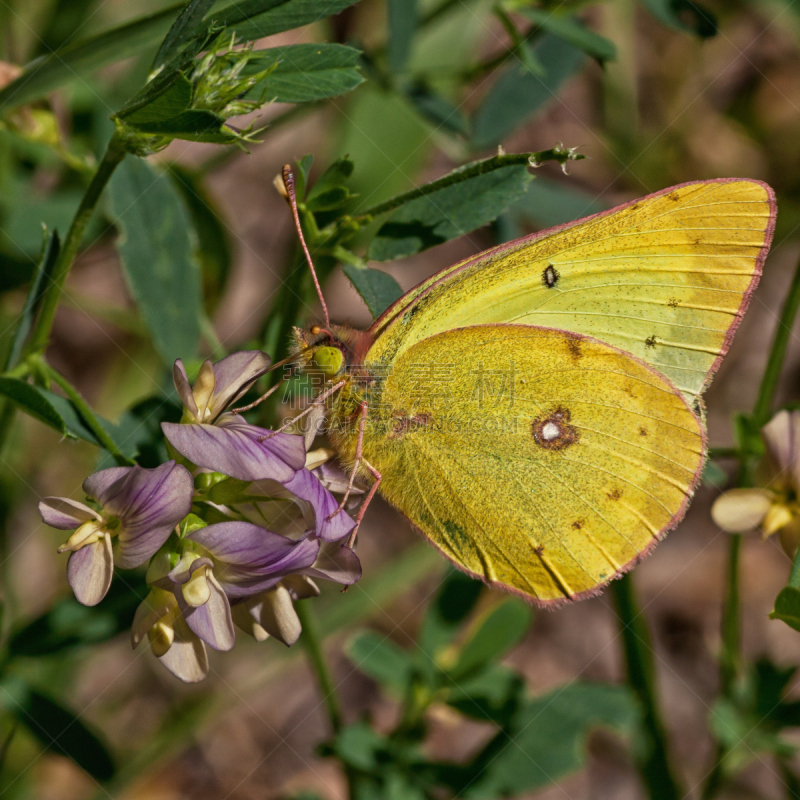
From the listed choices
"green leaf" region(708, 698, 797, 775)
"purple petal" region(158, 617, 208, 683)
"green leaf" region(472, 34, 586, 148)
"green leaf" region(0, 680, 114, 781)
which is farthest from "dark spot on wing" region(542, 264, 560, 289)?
"green leaf" region(0, 680, 114, 781)

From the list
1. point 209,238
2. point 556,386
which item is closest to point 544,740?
point 556,386

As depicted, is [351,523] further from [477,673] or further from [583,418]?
[477,673]

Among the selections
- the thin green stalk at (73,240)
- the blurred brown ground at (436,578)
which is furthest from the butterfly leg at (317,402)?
the blurred brown ground at (436,578)

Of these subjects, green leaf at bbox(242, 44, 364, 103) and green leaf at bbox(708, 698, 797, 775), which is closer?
green leaf at bbox(242, 44, 364, 103)

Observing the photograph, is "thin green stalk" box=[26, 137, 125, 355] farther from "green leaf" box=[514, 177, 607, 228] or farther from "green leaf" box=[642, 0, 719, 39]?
"green leaf" box=[642, 0, 719, 39]

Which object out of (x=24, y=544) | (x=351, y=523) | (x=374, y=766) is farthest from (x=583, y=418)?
(x=24, y=544)

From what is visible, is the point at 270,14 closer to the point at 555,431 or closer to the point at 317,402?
the point at 317,402

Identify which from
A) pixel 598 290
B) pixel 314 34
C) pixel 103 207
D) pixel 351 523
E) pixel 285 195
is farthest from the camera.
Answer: pixel 314 34
